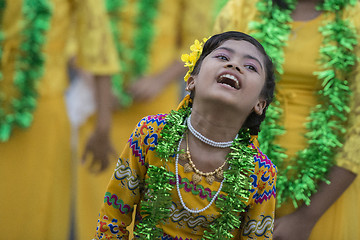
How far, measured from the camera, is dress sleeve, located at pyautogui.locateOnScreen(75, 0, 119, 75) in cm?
452

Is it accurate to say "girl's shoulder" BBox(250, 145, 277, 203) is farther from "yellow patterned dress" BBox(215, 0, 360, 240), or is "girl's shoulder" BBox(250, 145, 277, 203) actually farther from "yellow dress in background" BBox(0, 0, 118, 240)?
"yellow dress in background" BBox(0, 0, 118, 240)

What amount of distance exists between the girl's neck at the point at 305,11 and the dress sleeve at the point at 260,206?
1.00 m

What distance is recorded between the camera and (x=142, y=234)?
2766mm

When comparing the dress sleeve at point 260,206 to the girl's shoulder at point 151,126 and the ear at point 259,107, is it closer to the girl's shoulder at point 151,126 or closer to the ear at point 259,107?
the ear at point 259,107

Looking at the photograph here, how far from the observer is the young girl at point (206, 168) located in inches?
108

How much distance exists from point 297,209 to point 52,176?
1.79 m

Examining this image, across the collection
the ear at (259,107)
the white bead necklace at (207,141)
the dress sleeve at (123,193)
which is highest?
the ear at (259,107)

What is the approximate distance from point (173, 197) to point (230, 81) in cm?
47

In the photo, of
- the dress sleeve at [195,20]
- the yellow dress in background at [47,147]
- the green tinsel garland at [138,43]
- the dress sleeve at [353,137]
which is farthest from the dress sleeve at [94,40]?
the dress sleeve at [353,137]

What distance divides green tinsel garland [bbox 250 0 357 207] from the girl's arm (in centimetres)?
4

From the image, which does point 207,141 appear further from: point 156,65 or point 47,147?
point 156,65

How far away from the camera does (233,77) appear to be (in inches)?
107

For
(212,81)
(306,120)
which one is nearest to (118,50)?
(306,120)

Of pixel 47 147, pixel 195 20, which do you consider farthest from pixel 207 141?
pixel 195 20
